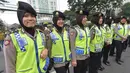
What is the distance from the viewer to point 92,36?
5.01m

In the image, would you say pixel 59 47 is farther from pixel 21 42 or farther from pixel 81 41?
pixel 21 42

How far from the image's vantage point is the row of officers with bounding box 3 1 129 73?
7.50 ft

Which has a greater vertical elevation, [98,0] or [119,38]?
[98,0]

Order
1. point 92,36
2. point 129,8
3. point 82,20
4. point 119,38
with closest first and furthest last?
point 82,20 → point 92,36 → point 119,38 → point 129,8

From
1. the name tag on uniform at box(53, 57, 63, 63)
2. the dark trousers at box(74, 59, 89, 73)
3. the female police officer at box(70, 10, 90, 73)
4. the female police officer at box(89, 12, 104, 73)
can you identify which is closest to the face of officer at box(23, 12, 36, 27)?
the name tag on uniform at box(53, 57, 63, 63)

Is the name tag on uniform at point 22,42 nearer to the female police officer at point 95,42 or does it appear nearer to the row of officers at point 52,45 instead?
the row of officers at point 52,45

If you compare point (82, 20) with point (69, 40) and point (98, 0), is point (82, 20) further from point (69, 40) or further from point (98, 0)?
point (98, 0)

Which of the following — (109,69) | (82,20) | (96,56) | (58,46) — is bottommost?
(109,69)

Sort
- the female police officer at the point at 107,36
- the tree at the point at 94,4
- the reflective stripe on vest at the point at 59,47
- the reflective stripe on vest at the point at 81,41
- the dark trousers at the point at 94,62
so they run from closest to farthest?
the reflective stripe on vest at the point at 59,47 < the reflective stripe on vest at the point at 81,41 < the dark trousers at the point at 94,62 < the female police officer at the point at 107,36 < the tree at the point at 94,4

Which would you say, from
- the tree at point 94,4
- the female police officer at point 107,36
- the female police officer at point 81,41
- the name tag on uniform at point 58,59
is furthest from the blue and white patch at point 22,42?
the tree at point 94,4

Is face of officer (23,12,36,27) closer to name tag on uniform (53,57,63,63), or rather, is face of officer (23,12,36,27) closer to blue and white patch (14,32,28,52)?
blue and white patch (14,32,28,52)

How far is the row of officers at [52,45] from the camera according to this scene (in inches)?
90.0

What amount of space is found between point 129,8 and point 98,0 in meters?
20.8

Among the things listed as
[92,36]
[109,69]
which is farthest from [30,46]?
[109,69]
